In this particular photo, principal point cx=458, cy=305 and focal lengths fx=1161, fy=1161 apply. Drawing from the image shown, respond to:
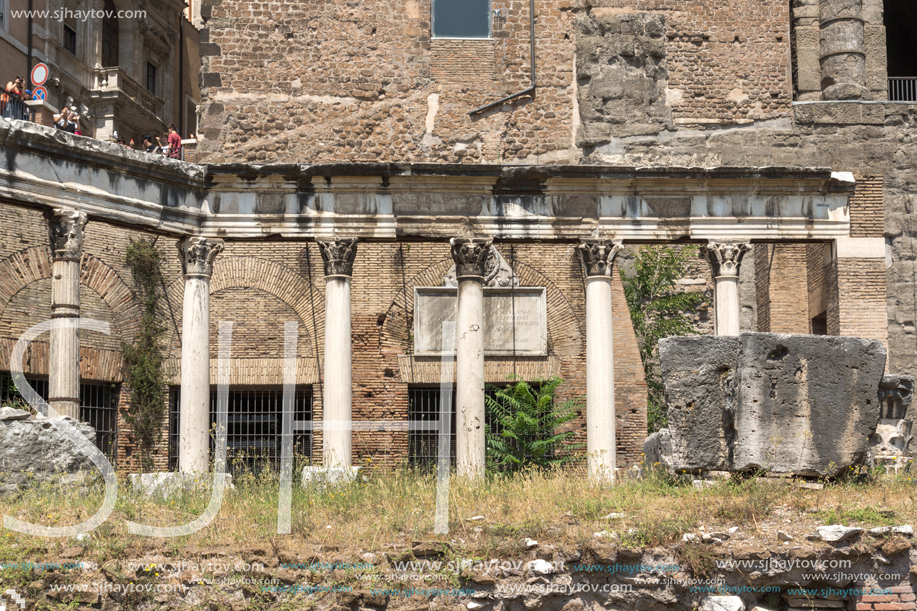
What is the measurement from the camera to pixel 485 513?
11.2 metres

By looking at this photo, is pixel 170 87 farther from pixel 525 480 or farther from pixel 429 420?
pixel 525 480

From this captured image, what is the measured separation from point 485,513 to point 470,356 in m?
5.05

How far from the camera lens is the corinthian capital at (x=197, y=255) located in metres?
16.1

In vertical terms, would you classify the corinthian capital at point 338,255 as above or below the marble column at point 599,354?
above

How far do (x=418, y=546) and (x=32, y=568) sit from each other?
11.0 feet

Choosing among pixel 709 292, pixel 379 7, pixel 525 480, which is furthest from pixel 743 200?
pixel 379 7

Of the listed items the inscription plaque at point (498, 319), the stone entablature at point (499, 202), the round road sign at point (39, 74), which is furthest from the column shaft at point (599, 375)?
the round road sign at point (39, 74)

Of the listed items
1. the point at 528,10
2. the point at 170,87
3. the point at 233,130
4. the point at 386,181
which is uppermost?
the point at 170,87

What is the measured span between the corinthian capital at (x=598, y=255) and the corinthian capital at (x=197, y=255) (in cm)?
520

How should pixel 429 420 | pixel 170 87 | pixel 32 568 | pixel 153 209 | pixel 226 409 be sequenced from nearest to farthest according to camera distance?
pixel 32 568
pixel 153 209
pixel 226 409
pixel 429 420
pixel 170 87

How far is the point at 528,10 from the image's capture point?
2128 centimetres

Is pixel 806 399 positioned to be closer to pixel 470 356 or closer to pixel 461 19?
pixel 470 356

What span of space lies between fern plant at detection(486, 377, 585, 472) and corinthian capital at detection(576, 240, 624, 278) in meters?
A: 2.28

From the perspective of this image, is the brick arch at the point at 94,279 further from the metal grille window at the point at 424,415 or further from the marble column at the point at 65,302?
the metal grille window at the point at 424,415
